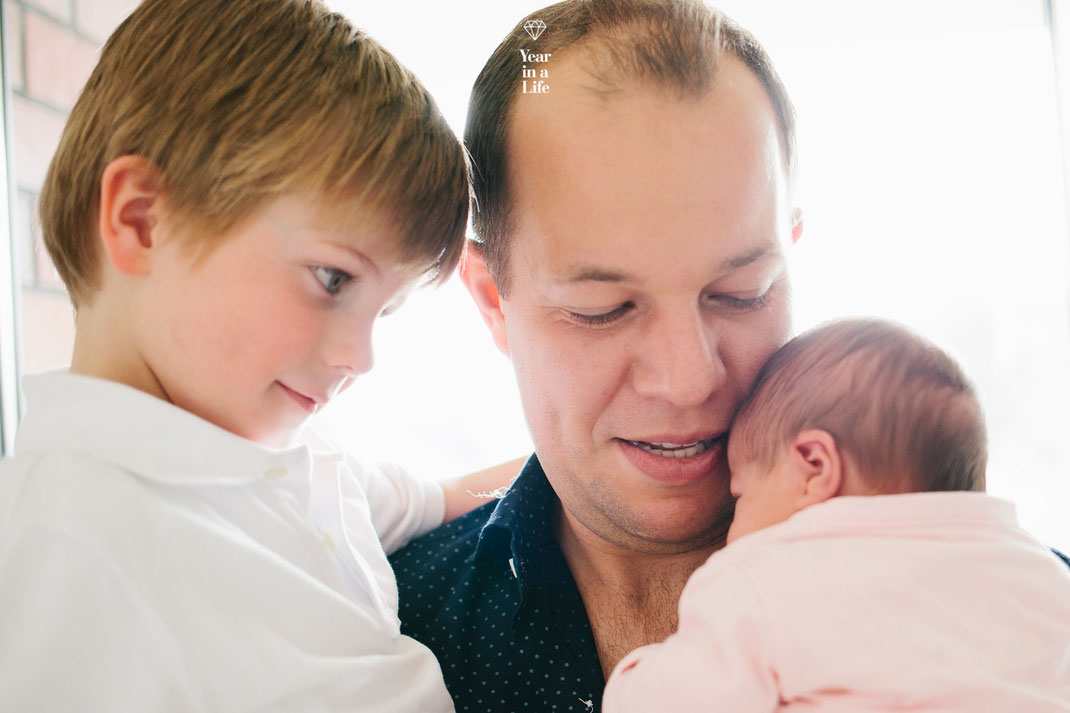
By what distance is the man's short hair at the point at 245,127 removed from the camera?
1020mm

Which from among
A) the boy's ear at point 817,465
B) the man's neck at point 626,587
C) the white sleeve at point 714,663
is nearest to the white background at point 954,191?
the man's neck at point 626,587

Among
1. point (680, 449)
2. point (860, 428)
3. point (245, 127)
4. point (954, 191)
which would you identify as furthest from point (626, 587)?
point (954, 191)

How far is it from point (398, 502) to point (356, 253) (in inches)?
26.1

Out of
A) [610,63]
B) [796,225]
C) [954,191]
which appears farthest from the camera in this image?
[954,191]

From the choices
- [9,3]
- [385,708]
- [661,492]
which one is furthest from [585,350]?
[9,3]

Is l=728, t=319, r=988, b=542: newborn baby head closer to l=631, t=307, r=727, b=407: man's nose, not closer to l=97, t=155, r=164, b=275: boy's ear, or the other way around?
l=631, t=307, r=727, b=407: man's nose

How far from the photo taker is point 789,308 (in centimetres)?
131

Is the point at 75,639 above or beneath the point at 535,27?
beneath

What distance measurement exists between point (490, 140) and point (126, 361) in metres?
0.72

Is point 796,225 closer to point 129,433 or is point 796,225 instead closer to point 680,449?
point 680,449

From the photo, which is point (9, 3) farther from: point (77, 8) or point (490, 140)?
point (490, 140)

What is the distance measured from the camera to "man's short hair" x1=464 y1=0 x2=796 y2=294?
4.11 feet

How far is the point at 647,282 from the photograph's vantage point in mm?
1165

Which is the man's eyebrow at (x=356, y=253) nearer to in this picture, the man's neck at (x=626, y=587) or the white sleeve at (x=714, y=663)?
the white sleeve at (x=714, y=663)
